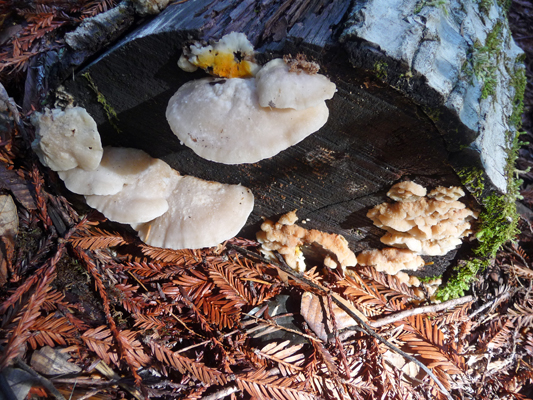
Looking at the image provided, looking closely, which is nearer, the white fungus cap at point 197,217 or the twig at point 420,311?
the white fungus cap at point 197,217

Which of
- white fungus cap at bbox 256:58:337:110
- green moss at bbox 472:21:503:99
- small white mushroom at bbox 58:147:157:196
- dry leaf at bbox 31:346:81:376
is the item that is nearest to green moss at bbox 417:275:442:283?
green moss at bbox 472:21:503:99

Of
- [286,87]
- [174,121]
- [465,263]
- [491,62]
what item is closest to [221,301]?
[174,121]

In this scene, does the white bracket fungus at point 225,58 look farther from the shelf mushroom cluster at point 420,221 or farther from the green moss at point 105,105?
the shelf mushroom cluster at point 420,221

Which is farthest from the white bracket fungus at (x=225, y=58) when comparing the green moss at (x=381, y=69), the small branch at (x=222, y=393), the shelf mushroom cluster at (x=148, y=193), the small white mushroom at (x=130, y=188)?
the small branch at (x=222, y=393)

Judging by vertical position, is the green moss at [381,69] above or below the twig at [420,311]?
above

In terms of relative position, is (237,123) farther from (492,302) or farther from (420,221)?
(492,302)

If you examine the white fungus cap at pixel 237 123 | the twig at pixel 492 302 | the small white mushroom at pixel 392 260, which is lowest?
the twig at pixel 492 302
